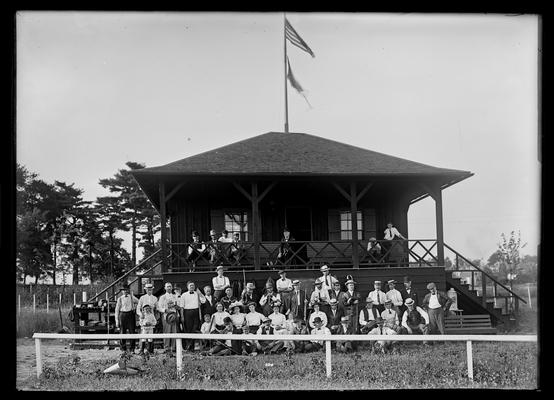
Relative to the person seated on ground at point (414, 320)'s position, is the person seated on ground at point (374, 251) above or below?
above

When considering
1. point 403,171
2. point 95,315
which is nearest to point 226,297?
point 95,315

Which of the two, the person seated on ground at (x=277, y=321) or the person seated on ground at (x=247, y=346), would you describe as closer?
the person seated on ground at (x=247, y=346)

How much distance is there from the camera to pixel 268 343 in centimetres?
1376

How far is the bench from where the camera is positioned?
15977 millimetres

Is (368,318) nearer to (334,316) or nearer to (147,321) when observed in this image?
(334,316)

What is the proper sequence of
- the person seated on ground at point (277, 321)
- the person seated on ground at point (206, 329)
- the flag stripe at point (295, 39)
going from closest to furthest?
1. the person seated on ground at point (277, 321)
2. the person seated on ground at point (206, 329)
3. the flag stripe at point (295, 39)

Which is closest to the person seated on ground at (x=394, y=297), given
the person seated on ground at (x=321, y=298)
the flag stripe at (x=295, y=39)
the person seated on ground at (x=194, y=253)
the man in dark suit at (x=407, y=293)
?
the man in dark suit at (x=407, y=293)

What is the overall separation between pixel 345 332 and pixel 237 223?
7290 mm

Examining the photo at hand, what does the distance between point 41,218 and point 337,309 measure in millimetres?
21164

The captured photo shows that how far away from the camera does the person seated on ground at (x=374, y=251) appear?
17891mm

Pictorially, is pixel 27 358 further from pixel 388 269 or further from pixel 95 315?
pixel 388 269

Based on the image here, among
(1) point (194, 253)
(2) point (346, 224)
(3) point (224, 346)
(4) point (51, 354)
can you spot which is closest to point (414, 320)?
(3) point (224, 346)

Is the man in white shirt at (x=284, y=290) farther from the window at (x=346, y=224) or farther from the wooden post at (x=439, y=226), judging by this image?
the window at (x=346, y=224)

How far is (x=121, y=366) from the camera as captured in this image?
11.0 meters
